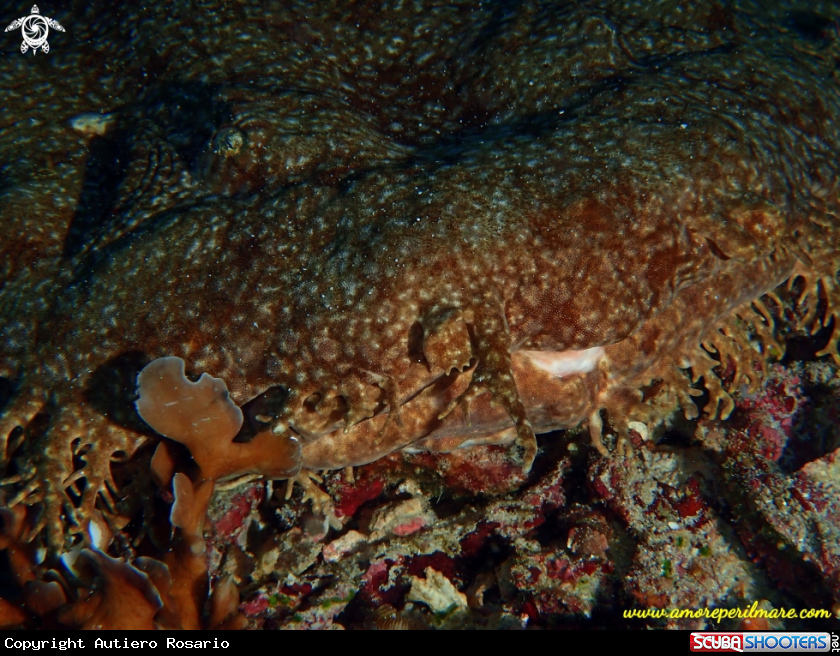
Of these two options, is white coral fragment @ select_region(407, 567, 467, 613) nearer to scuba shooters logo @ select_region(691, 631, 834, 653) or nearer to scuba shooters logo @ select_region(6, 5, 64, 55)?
scuba shooters logo @ select_region(691, 631, 834, 653)

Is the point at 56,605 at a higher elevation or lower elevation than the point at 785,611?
higher

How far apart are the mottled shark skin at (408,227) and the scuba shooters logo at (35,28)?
474 mm

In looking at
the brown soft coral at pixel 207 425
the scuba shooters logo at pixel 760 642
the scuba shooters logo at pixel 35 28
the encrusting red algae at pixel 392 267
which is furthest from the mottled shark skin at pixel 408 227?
the scuba shooters logo at pixel 760 642

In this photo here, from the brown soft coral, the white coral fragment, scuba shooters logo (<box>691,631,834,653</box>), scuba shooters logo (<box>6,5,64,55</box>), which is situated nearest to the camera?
the brown soft coral

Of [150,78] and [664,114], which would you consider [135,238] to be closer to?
[150,78]

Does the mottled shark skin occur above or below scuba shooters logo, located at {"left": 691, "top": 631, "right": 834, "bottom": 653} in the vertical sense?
above

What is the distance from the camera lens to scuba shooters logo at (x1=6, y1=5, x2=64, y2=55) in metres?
4.27

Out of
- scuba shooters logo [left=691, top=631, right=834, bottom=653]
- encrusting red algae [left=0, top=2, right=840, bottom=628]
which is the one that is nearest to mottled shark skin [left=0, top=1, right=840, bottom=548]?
encrusting red algae [left=0, top=2, right=840, bottom=628]

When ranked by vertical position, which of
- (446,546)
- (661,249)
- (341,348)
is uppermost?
(661,249)

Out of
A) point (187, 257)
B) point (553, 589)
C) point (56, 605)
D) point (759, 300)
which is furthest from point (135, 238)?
point (759, 300)

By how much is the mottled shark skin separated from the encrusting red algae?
18 millimetres

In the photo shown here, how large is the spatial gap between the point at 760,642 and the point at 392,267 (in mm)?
2879

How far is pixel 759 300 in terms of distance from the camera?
11.9 ft

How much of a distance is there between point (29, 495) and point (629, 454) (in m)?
3.81
